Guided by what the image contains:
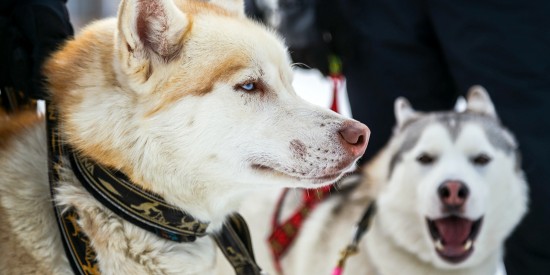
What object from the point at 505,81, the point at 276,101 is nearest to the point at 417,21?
the point at 505,81

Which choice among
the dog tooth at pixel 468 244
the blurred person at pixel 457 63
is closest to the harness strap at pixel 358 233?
the dog tooth at pixel 468 244

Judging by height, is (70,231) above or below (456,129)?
above

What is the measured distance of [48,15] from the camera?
193 cm

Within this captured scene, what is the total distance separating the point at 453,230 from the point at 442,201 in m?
0.17

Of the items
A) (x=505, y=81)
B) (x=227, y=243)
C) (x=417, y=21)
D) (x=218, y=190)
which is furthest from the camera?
(x=417, y=21)

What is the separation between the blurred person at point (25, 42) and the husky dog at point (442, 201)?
1404mm

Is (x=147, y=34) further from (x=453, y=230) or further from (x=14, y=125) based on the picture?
(x=453, y=230)

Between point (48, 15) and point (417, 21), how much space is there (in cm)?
156

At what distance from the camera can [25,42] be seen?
196 cm

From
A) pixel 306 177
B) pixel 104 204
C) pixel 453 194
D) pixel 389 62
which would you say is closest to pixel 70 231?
pixel 104 204

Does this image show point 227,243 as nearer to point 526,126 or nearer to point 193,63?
point 193,63

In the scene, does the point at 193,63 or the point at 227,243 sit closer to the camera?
the point at 193,63

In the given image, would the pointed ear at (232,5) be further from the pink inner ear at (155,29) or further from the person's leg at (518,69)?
the person's leg at (518,69)

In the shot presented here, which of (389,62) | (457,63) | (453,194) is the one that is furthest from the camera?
(389,62)
